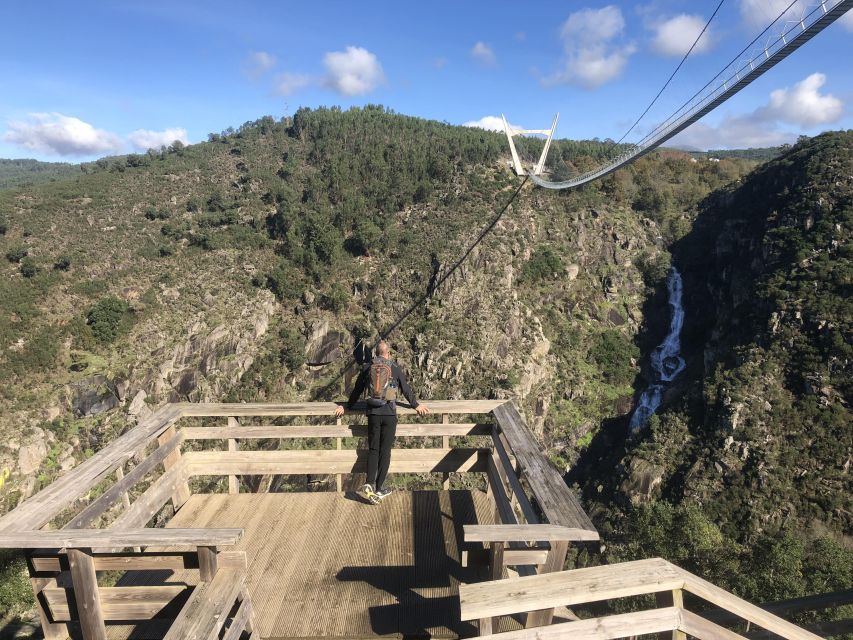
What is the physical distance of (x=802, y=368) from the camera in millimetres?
26500

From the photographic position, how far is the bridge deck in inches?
114

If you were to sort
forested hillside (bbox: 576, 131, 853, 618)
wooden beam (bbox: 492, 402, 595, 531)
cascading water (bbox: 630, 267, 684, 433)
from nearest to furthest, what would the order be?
1. wooden beam (bbox: 492, 402, 595, 531)
2. forested hillside (bbox: 576, 131, 853, 618)
3. cascading water (bbox: 630, 267, 684, 433)

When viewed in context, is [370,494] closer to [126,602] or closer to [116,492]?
[116,492]

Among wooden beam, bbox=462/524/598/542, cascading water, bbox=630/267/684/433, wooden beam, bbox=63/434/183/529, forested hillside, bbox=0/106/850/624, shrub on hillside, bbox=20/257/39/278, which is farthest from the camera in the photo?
cascading water, bbox=630/267/684/433

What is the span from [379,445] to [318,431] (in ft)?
1.88

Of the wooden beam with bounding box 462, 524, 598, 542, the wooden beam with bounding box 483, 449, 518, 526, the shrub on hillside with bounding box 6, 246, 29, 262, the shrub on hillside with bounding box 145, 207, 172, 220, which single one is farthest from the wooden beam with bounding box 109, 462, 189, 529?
the shrub on hillside with bounding box 145, 207, 172, 220

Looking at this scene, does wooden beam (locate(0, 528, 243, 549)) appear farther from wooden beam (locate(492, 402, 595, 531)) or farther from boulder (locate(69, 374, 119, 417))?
boulder (locate(69, 374, 119, 417))

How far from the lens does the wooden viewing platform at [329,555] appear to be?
1896 mm

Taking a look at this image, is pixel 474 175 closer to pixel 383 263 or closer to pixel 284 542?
pixel 383 263

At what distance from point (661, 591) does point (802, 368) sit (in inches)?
1227

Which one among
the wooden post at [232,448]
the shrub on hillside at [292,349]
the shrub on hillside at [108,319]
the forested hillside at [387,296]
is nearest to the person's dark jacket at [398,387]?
the wooden post at [232,448]

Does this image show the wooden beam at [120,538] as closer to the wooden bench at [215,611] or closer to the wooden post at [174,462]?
the wooden bench at [215,611]

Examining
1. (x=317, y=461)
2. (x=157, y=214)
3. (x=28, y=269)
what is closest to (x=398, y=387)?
(x=317, y=461)

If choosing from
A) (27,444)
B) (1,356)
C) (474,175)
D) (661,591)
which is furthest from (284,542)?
(474,175)
